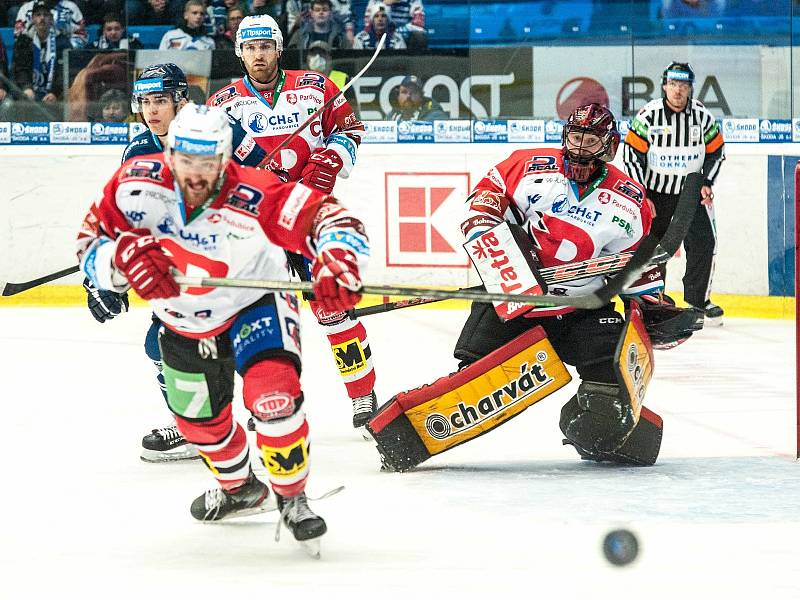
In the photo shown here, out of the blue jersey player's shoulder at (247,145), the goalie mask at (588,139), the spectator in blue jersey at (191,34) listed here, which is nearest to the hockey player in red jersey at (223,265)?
the goalie mask at (588,139)

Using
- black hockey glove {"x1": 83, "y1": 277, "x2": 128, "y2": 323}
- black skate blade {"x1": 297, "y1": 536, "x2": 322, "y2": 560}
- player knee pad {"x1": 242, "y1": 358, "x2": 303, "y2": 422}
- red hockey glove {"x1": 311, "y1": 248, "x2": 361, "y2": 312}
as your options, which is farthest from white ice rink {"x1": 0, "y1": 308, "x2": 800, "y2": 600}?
red hockey glove {"x1": 311, "y1": 248, "x2": 361, "y2": 312}

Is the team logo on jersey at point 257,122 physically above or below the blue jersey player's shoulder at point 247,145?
above

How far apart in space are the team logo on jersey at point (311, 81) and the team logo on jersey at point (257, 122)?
17 cm

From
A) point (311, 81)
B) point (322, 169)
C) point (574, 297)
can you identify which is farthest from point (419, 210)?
point (574, 297)

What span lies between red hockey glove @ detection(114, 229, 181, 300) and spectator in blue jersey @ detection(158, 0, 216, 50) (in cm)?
529

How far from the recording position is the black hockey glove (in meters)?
4.16

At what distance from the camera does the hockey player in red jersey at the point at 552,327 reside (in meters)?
4.08

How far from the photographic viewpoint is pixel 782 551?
10.7 ft

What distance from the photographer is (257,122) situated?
4914mm

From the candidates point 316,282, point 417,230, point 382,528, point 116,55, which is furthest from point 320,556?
point 116,55

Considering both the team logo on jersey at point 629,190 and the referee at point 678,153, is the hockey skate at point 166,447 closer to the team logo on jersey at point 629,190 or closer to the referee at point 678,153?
the team logo on jersey at point 629,190

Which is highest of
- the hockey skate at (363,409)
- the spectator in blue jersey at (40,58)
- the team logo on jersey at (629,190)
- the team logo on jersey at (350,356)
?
the spectator in blue jersey at (40,58)

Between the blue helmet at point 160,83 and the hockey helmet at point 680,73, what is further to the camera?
the hockey helmet at point 680,73

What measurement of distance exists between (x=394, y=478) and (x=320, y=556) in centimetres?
85
